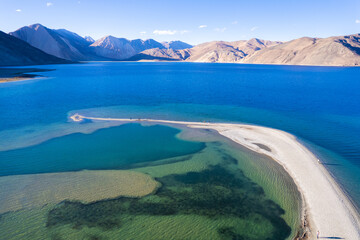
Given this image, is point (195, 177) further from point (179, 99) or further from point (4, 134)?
point (179, 99)

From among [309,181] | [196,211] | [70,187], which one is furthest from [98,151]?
[309,181]

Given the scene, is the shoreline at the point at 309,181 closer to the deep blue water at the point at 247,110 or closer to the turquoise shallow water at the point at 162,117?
the turquoise shallow water at the point at 162,117

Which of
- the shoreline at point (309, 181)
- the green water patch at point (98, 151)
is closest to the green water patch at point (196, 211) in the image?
the shoreline at point (309, 181)

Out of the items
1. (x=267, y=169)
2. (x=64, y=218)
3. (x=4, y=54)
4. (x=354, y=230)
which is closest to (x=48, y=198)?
(x=64, y=218)

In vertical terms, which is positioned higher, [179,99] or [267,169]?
[179,99]

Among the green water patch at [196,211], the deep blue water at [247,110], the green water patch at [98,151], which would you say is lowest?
the green water patch at [196,211]
